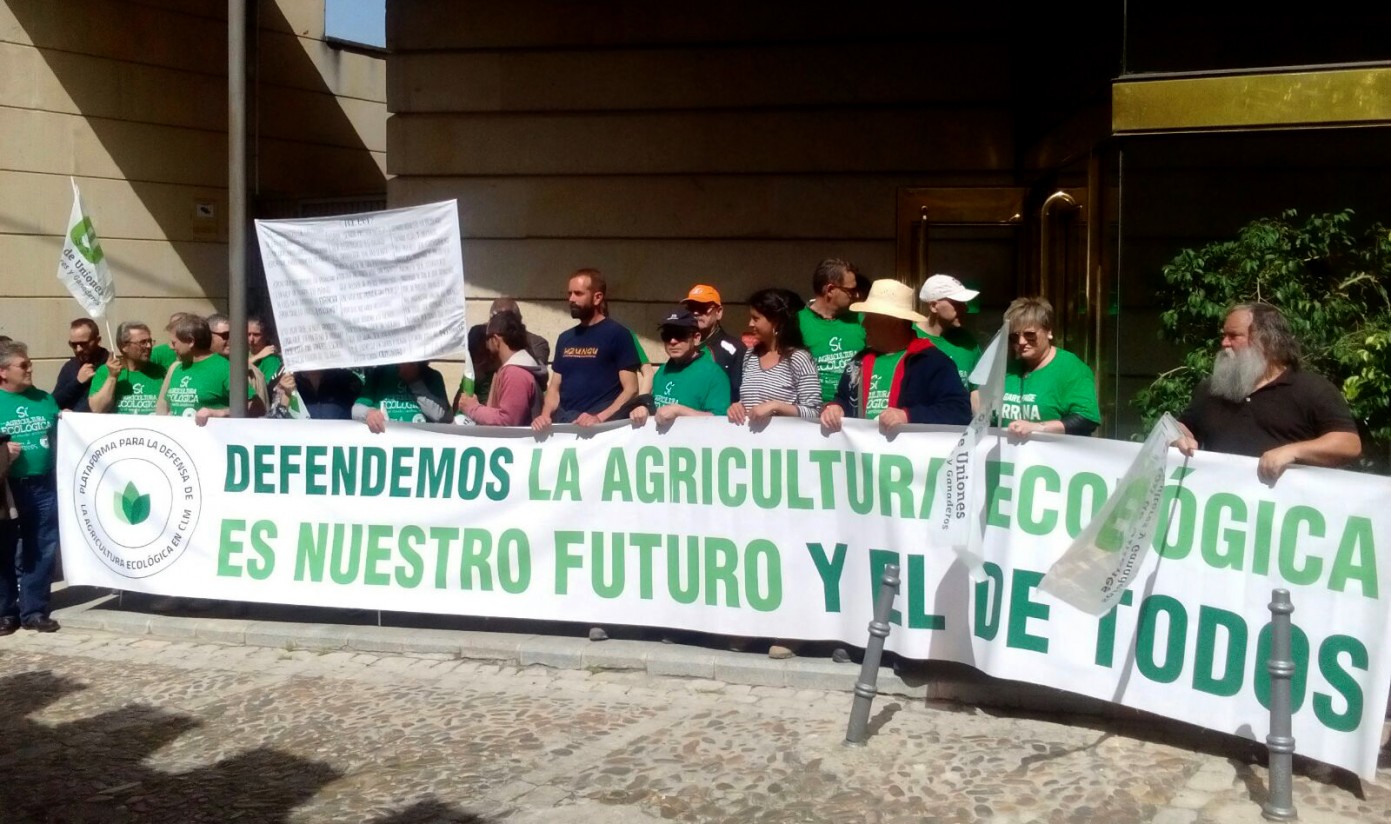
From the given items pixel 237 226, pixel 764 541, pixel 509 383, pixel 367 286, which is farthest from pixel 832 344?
pixel 237 226

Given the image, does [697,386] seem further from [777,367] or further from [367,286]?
[367,286]

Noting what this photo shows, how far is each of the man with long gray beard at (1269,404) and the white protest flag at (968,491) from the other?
0.77 m

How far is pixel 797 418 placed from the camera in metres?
6.63

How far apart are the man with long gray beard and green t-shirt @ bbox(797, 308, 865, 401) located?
8.16 feet

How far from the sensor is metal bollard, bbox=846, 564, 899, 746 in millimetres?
5586

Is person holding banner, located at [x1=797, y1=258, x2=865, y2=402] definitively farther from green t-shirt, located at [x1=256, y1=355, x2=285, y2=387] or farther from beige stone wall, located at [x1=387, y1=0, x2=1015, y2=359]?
green t-shirt, located at [x1=256, y1=355, x2=285, y2=387]

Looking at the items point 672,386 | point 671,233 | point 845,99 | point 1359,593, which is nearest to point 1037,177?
point 845,99

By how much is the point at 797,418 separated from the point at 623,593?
1.29m

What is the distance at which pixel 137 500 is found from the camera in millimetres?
8062

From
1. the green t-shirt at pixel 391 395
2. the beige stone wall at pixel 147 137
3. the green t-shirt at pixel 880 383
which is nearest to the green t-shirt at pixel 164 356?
the beige stone wall at pixel 147 137

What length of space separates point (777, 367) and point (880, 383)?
2.06 feet

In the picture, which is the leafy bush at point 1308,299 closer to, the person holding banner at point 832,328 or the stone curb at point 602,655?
the person holding banner at point 832,328

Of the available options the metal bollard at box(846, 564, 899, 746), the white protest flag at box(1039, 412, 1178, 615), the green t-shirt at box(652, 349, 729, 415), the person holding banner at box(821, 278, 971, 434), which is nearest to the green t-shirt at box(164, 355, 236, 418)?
the green t-shirt at box(652, 349, 729, 415)

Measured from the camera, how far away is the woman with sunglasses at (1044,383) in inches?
255
